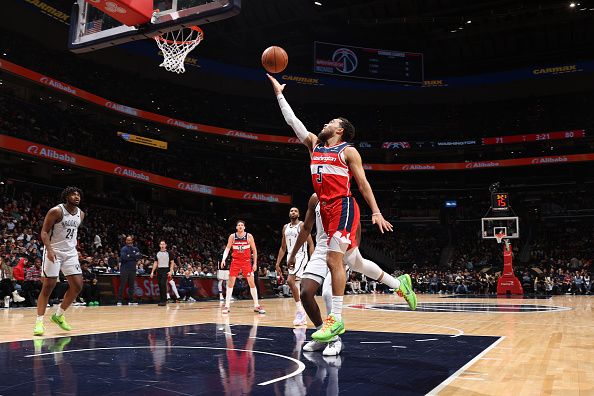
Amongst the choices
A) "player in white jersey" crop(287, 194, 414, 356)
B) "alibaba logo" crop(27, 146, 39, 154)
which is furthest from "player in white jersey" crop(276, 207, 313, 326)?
"alibaba logo" crop(27, 146, 39, 154)

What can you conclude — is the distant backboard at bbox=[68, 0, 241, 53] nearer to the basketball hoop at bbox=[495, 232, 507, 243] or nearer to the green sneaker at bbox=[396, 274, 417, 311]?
the green sneaker at bbox=[396, 274, 417, 311]

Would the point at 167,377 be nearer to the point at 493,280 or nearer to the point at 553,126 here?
the point at 493,280

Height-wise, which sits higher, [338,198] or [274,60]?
[274,60]

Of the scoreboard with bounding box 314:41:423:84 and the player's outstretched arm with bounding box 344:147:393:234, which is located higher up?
the scoreboard with bounding box 314:41:423:84

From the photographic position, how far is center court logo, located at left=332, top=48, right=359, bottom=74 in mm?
32875

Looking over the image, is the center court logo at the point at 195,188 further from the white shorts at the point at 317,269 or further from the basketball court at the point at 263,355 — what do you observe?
the white shorts at the point at 317,269

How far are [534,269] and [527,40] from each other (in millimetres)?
15109

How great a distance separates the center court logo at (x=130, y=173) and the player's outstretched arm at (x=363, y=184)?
23.4 meters

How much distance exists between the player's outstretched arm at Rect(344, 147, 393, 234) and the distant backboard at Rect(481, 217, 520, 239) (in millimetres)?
19467

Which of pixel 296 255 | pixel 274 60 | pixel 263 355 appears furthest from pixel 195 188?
pixel 263 355

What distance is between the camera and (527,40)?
114 feet

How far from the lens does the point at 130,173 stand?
1073 inches

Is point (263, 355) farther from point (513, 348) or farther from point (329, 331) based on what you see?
point (513, 348)

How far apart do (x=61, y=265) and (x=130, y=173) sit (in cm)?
2107
